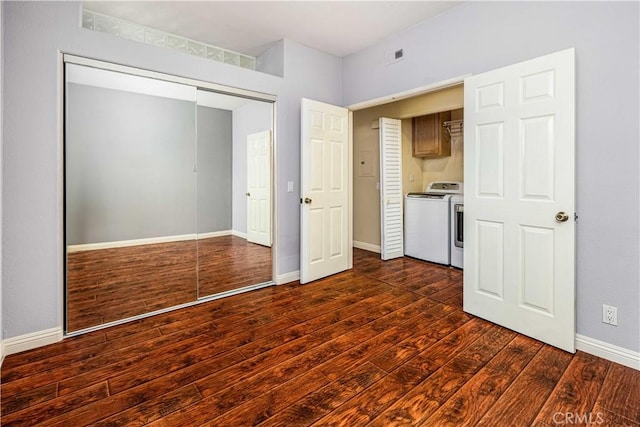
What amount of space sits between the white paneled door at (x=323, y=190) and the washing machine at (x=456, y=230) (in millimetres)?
1431

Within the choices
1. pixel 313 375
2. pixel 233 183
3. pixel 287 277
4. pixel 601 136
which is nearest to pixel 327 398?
pixel 313 375

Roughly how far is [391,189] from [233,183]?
2.55 metres

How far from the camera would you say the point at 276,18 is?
10.1ft

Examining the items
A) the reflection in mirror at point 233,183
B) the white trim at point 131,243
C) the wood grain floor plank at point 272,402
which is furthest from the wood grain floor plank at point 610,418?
the white trim at point 131,243

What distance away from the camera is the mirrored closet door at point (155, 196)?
9.98ft

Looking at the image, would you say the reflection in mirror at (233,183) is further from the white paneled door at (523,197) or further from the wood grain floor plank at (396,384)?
the white paneled door at (523,197)

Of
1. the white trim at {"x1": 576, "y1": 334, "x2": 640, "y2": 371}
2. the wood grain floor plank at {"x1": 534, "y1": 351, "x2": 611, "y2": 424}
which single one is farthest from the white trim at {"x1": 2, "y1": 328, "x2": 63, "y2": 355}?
the white trim at {"x1": 576, "y1": 334, "x2": 640, "y2": 371}

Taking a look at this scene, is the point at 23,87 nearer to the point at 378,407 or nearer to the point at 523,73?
the point at 378,407

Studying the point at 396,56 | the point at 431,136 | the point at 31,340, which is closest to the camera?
the point at 31,340

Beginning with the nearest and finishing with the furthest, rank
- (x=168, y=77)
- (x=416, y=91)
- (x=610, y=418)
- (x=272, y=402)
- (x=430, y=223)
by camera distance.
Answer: (x=610, y=418) < (x=272, y=402) < (x=168, y=77) < (x=416, y=91) < (x=430, y=223)

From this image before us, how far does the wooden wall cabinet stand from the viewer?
478 cm

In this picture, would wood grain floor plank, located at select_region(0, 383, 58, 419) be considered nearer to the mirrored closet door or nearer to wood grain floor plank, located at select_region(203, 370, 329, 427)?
the mirrored closet door

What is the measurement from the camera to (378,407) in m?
1.61

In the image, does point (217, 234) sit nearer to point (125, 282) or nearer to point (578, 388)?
point (125, 282)
